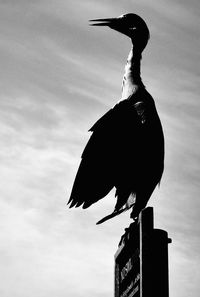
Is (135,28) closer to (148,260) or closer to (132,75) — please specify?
(132,75)

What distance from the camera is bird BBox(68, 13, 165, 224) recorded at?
15.3 feet

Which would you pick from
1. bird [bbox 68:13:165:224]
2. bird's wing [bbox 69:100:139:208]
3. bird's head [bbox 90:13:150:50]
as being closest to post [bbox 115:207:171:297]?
bird [bbox 68:13:165:224]

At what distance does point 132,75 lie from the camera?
18.0 ft

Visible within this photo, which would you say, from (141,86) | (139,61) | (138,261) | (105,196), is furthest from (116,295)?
(139,61)

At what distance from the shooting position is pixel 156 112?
4.94 metres

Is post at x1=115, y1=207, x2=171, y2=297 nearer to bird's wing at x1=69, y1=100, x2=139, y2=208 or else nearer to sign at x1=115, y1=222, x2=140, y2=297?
sign at x1=115, y1=222, x2=140, y2=297

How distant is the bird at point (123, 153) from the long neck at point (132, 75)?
0.09 meters

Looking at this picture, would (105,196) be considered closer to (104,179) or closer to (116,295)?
(104,179)

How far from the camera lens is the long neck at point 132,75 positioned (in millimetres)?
5153

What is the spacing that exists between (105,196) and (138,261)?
1807 millimetres

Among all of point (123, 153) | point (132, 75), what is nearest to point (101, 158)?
point (123, 153)

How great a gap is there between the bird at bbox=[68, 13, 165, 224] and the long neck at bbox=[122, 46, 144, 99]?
92 mm

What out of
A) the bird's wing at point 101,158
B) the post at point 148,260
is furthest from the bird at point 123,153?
the post at point 148,260

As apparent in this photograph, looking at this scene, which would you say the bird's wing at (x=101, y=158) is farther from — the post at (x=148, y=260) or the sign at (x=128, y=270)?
the post at (x=148, y=260)
